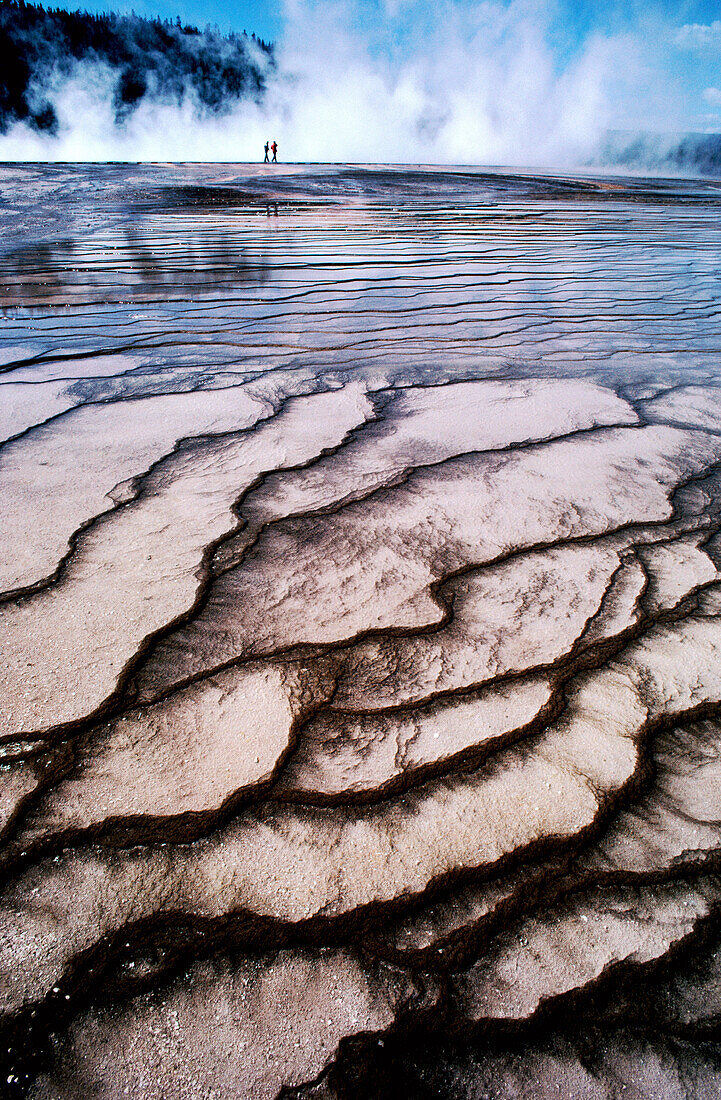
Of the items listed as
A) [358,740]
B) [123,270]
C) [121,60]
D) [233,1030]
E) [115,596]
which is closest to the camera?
[233,1030]

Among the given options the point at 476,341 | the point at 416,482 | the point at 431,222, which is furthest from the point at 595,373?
the point at 431,222

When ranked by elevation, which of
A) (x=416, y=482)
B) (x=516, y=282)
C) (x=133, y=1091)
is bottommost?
(x=133, y=1091)

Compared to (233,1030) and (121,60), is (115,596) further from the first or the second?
(121,60)

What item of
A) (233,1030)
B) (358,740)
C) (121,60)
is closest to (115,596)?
(358,740)

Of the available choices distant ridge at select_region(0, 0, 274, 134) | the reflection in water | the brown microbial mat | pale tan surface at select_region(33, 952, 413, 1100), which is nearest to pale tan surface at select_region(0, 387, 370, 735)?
the brown microbial mat

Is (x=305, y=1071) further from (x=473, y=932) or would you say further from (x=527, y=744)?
(x=527, y=744)
